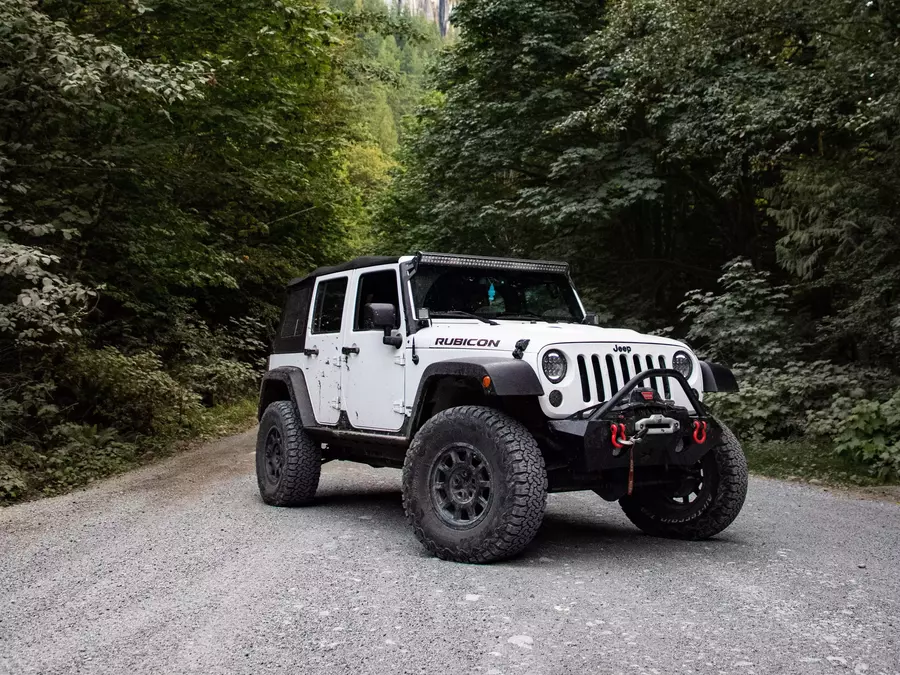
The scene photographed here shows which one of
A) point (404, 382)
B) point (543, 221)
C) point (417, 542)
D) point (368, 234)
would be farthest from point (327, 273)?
point (368, 234)

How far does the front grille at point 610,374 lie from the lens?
5.36m

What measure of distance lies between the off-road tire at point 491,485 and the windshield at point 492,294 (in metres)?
1.30

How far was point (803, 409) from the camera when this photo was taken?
11344 mm

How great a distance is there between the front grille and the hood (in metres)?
0.12

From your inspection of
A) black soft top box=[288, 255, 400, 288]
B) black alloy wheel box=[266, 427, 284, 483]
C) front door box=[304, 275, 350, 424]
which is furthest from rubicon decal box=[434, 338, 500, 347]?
black alloy wheel box=[266, 427, 284, 483]

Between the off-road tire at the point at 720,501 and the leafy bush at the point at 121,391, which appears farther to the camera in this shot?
the leafy bush at the point at 121,391

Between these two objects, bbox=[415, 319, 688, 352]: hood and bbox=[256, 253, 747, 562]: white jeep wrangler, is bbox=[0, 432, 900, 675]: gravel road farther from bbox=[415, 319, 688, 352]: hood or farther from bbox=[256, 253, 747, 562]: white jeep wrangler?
bbox=[415, 319, 688, 352]: hood

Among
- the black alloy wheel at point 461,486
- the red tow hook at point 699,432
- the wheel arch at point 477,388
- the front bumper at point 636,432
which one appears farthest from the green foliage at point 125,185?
the red tow hook at point 699,432

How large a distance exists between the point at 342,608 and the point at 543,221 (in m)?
14.1

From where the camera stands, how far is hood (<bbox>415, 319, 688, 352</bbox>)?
5445 mm

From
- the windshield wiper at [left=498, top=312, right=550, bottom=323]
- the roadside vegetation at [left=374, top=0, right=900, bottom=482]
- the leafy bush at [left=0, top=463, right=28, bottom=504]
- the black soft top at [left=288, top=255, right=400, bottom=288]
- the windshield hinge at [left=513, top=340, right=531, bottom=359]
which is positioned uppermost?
the roadside vegetation at [left=374, top=0, right=900, bottom=482]

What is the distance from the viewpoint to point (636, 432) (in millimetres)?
5145

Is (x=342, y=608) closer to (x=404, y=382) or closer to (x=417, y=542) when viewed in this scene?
(x=417, y=542)

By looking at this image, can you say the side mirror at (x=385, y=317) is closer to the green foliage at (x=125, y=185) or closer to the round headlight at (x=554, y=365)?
the round headlight at (x=554, y=365)
